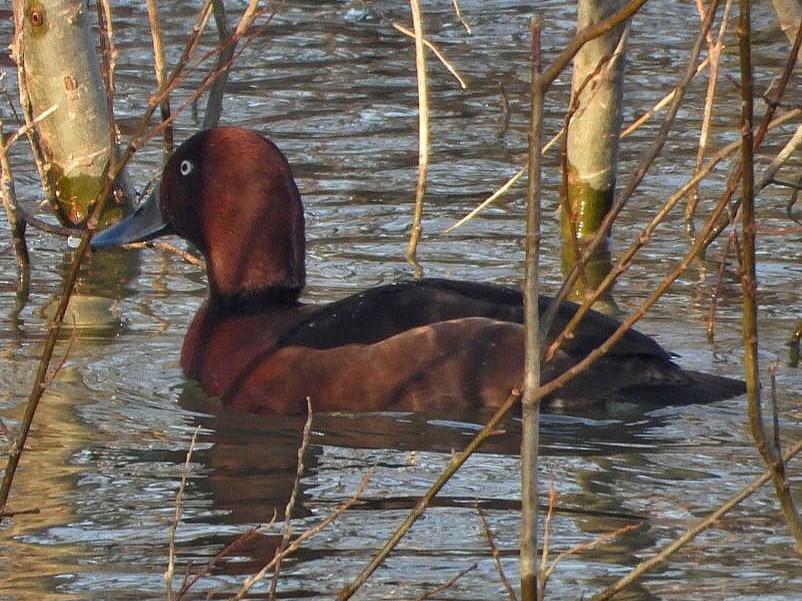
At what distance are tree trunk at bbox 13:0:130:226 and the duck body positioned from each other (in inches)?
55.1

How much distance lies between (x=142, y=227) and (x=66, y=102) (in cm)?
144

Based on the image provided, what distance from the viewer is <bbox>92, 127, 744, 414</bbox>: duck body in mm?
6535

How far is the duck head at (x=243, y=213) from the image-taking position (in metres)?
7.16

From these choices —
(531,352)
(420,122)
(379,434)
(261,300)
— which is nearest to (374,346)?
(379,434)

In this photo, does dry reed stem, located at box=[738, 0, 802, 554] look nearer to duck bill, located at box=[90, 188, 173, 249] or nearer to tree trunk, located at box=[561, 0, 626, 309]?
duck bill, located at box=[90, 188, 173, 249]

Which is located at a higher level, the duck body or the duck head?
the duck head

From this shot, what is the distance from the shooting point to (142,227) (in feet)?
25.0

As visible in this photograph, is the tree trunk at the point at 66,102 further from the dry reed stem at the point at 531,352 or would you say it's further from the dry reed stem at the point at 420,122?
the dry reed stem at the point at 531,352

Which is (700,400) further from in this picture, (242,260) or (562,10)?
(562,10)

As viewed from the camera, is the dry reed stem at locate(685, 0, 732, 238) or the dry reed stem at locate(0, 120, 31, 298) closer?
the dry reed stem at locate(685, 0, 732, 238)

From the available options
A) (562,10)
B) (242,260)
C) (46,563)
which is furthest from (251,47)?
(46,563)

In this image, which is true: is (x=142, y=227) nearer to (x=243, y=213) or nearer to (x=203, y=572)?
(x=243, y=213)

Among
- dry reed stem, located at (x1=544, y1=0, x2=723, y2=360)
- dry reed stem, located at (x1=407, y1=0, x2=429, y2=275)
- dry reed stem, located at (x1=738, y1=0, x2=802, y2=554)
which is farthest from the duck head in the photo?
dry reed stem, located at (x1=738, y1=0, x2=802, y2=554)

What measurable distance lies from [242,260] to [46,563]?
8.23 ft
